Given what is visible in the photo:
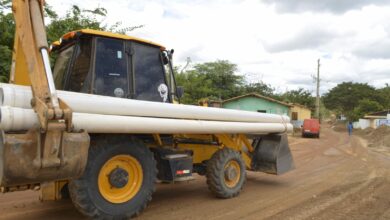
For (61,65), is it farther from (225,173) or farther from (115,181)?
(225,173)

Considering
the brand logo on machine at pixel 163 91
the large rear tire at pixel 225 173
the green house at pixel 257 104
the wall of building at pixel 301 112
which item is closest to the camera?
the brand logo on machine at pixel 163 91

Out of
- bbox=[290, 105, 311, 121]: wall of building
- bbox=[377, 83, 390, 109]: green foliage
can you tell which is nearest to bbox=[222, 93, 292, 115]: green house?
bbox=[290, 105, 311, 121]: wall of building

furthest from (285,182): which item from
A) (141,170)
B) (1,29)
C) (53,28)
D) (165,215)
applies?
(53,28)

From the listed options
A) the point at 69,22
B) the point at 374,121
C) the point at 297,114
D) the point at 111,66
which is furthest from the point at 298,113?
the point at 111,66

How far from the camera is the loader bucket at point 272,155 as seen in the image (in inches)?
341

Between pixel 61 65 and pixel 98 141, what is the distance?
75.8 inches

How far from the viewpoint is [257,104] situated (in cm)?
4359

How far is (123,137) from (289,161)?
15.4ft

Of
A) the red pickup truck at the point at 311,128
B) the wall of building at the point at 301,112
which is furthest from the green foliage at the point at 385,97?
the red pickup truck at the point at 311,128

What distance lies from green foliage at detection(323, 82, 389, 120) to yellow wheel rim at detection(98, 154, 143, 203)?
66.7 meters

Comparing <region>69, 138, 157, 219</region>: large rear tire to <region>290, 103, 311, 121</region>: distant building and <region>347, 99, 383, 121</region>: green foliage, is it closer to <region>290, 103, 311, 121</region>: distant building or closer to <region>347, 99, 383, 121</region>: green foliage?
<region>290, 103, 311, 121</region>: distant building

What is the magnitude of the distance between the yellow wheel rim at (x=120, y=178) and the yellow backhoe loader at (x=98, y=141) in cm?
1

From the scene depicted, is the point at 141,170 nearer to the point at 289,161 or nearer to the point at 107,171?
the point at 107,171

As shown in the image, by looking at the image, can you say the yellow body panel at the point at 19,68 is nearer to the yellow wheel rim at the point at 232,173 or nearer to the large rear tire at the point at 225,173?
the large rear tire at the point at 225,173
